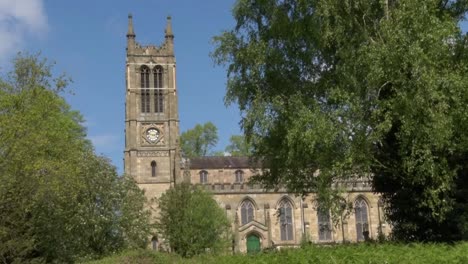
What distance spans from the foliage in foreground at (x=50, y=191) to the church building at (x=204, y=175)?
827 inches

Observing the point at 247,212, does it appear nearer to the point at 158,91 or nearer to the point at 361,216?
the point at 361,216

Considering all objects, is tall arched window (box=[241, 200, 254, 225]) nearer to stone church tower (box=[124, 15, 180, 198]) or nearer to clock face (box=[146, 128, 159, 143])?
stone church tower (box=[124, 15, 180, 198])

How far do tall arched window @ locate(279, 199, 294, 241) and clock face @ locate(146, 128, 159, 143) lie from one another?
48.0ft

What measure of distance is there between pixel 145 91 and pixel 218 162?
1081 cm

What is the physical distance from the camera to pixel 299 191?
22172mm

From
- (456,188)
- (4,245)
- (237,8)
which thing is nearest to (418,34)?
(456,188)

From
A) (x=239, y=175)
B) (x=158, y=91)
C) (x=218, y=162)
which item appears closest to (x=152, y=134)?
(x=158, y=91)

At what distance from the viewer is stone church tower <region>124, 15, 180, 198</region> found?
2269 inches

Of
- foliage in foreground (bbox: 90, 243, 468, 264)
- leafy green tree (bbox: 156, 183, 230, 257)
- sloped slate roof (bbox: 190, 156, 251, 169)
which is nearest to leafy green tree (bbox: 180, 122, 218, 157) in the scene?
sloped slate roof (bbox: 190, 156, 251, 169)

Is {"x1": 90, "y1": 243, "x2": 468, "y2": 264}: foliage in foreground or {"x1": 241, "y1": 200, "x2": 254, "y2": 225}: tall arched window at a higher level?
{"x1": 241, "y1": 200, "x2": 254, "y2": 225}: tall arched window

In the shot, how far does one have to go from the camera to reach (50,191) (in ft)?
72.8

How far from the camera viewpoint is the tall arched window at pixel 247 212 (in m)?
54.8

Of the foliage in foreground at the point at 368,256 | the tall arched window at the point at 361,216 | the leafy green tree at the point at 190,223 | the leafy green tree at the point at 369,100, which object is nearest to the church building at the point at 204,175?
the tall arched window at the point at 361,216

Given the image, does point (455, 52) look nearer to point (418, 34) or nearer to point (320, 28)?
point (418, 34)
